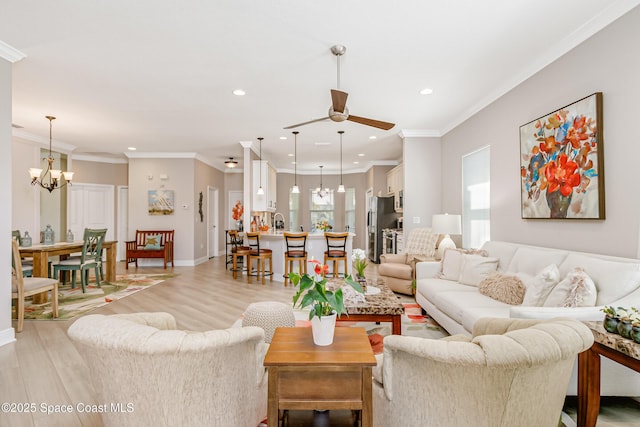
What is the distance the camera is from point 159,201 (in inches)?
313

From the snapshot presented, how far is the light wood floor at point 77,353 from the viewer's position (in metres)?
1.96

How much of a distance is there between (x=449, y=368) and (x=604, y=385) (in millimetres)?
1492

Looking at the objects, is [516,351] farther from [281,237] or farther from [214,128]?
[214,128]

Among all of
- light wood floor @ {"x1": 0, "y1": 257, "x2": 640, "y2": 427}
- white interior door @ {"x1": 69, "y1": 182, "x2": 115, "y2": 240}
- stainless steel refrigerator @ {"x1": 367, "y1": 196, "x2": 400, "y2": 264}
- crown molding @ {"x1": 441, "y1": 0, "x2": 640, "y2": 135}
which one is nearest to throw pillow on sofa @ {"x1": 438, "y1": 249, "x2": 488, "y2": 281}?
light wood floor @ {"x1": 0, "y1": 257, "x2": 640, "y2": 427}

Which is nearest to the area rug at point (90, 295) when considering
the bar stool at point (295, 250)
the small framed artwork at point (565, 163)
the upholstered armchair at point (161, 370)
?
the bar stool at point (295, 250)

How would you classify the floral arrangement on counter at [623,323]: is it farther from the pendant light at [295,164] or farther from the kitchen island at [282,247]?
the pendant light at [295,164]

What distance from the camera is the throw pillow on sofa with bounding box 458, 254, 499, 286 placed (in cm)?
345

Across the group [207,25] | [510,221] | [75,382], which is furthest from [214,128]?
[510,221]

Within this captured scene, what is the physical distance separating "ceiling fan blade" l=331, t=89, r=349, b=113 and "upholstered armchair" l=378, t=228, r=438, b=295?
2.58m

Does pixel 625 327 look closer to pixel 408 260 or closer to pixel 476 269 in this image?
pixel 476 269

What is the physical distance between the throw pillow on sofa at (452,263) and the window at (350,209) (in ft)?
21.9

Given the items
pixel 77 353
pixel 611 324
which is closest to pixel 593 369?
pixel 611 324

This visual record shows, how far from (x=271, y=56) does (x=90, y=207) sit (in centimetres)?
761

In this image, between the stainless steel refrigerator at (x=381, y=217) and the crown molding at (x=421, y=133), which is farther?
the stainless steel refrigerator at (x=381, y=217)
